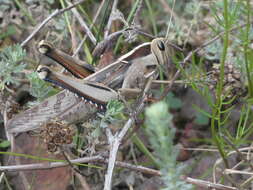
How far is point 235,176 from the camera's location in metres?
1.97

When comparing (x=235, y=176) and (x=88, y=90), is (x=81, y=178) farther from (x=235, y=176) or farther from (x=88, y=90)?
(x=235, y=176)

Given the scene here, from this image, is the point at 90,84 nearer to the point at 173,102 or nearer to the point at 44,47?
the point at 44,47

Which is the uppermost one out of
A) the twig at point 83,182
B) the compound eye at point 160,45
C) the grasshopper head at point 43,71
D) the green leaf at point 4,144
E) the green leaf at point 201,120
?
the compound eye at point 160,45

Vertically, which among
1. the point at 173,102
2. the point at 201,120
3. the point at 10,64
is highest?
the point at 10,64

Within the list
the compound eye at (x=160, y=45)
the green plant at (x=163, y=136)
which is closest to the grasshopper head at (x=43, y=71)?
the compound eye at (x=160, y=45)

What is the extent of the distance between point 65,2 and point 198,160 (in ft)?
4.11

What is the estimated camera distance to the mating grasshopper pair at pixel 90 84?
1.68m

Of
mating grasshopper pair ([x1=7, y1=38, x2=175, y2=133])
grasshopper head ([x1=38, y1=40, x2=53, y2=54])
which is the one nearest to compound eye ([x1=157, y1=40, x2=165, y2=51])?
mating grasshopper pair ([x1=7, y1=38, x2=175, y2=133])

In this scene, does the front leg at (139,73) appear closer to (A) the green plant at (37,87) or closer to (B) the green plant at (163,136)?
(A) the green plant at (37,87)

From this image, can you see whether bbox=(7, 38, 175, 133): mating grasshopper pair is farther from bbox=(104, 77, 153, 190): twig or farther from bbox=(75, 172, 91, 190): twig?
bbox=(75, 172, 91, 190): twig

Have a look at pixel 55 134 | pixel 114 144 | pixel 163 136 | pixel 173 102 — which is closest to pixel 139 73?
pixel 114 144

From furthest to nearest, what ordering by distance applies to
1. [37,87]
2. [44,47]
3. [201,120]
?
[201,120] < [37,87] < [44,47]

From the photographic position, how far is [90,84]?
5.59ft

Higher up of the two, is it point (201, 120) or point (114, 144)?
point (114, 144)
